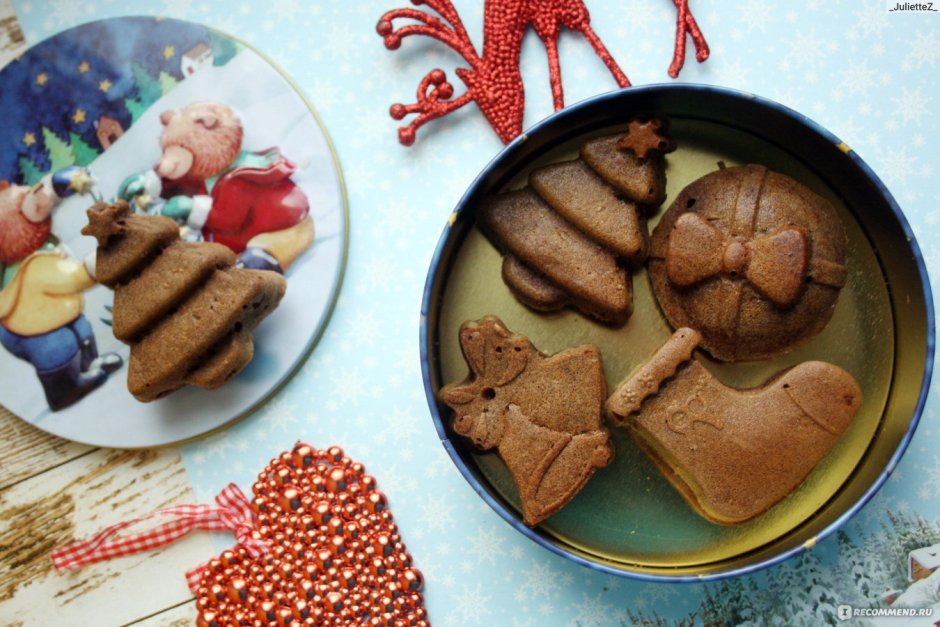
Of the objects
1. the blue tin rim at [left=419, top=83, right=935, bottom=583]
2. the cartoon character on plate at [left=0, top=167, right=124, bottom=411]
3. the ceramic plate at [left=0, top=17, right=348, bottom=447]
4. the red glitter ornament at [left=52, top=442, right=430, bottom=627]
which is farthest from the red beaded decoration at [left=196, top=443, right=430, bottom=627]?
the cartoon character on plate at [left=0, top=167, right=124, bottom=411]

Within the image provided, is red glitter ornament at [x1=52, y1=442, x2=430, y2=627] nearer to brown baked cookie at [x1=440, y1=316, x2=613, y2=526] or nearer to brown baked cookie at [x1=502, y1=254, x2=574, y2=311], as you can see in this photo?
brown baked cookie at [x1=440, y1=316, x2=613, y2=526]

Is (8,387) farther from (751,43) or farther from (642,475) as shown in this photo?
(751,43)

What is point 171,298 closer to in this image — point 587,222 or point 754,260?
point 587,222

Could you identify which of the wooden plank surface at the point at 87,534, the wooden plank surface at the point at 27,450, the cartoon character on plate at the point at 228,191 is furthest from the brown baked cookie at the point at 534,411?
the wooden plank surface at the point at 27,450

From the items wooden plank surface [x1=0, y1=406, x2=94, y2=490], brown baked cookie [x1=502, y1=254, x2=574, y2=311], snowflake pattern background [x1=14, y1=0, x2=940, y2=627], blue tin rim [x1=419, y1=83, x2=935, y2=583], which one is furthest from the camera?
wooden plank surface [x1=0, y1=406, x2=94, y2=490]

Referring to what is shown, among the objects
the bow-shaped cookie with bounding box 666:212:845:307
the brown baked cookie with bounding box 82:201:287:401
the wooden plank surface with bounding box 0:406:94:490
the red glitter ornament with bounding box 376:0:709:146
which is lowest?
the bow-shaped cookie with bounding box 666:212:845:307

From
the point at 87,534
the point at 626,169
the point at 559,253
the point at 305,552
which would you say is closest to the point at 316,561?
the point at 305,552
